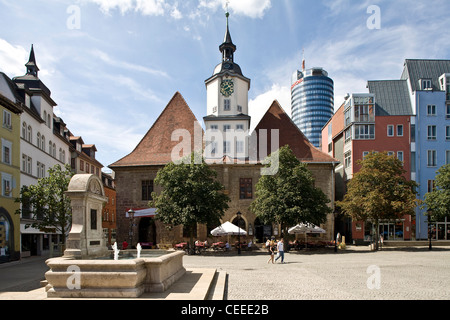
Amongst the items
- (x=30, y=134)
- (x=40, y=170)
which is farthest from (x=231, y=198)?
(x=30, y=134)

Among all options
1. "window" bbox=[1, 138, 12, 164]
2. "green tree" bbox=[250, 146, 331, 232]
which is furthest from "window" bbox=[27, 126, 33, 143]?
"green tree" bbox=[250, 146, 331, 232]

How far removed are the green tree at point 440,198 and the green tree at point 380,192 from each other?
736 cm

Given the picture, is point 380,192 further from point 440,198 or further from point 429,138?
point 429,138

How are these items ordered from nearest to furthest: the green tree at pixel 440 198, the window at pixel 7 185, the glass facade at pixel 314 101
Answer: the window at pixel 7 185
the green tree at pixel 440 198
the glass facade at pixel 314 101

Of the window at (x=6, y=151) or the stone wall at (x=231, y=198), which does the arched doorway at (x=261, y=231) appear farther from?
the window at (x=6, y=151)

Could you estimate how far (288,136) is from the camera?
1750 inches

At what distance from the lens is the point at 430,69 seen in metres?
50.1

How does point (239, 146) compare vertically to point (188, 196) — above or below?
above

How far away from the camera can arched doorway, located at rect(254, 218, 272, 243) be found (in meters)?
42.1

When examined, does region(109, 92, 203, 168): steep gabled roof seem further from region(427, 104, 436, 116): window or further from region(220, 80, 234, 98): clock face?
region(427, 104, 436, 116): window

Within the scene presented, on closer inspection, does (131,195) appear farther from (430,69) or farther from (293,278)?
(430,69)

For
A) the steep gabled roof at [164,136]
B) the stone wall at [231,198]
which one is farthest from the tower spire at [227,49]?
the stone wall at [231,198]

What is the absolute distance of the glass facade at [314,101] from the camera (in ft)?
550

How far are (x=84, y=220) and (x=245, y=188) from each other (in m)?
27.7
